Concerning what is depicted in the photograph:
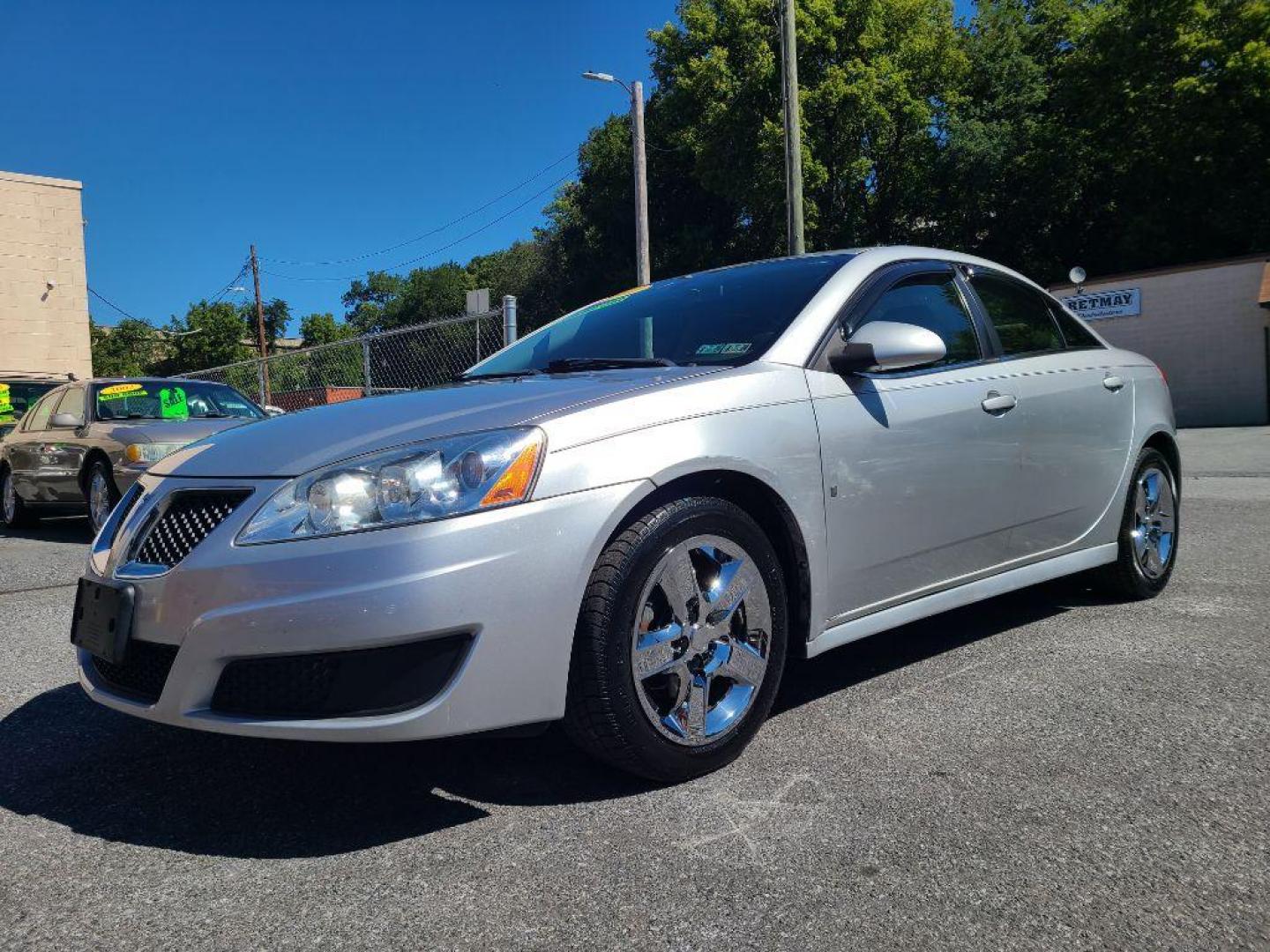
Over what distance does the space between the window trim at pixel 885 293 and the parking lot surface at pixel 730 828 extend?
106 centimetres

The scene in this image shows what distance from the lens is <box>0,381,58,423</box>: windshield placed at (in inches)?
561

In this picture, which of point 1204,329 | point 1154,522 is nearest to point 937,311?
point 1154,522

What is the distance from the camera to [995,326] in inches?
154

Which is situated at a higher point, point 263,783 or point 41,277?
point 41,277

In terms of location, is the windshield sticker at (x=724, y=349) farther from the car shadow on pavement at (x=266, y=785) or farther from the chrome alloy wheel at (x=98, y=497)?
the chrome alloy wheel at (x=98, y=497)

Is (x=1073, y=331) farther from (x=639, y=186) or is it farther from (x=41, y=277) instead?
(x=41, y=277)

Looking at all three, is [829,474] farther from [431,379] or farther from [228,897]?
[431,379]

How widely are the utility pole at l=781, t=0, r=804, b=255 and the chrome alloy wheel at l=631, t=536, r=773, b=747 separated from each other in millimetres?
12966

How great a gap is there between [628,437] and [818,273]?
1.29 meters

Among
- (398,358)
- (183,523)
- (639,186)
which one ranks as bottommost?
(183,523)

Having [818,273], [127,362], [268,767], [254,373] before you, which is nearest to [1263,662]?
[818,273]

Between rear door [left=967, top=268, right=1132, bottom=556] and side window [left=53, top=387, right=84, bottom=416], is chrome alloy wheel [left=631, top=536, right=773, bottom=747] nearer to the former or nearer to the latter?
rear door [left=967, top=268, right=1132, bottom=556]

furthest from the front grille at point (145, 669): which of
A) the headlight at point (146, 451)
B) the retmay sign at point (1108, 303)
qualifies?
the retmay sign at point (1108, 303)

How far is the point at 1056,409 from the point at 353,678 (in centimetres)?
290
